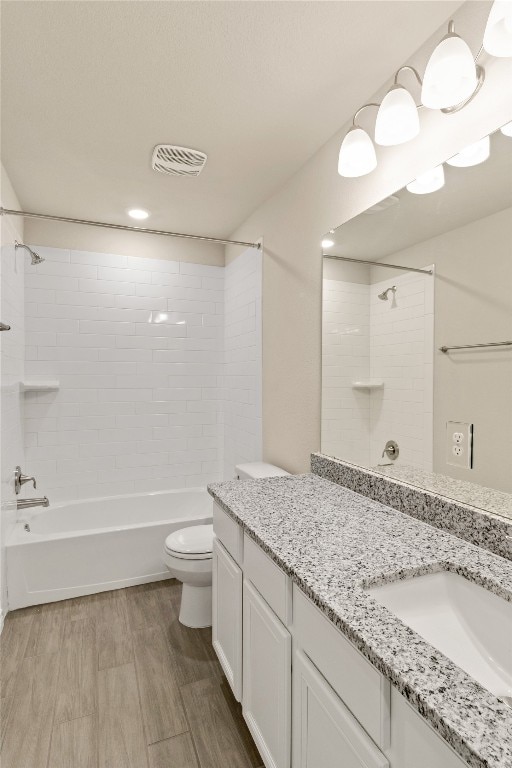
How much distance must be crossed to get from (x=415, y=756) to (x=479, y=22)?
1821mm

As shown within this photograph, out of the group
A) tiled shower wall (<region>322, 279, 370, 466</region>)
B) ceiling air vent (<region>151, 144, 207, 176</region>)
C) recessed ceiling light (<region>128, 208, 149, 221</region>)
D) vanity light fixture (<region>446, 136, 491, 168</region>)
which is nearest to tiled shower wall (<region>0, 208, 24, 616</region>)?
recessed ceiling light (<region>128, 208, 149, 221</region>)

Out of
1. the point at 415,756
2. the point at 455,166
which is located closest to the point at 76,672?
the point at 415,756

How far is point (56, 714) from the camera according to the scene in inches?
63.6

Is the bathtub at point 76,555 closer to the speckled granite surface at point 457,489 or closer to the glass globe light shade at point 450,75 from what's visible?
the speckled granite surface at point 457,489

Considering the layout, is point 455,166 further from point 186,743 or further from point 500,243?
point 186,743

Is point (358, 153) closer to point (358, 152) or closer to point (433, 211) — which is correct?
point (358, 152)

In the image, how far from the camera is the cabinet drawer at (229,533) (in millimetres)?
1466

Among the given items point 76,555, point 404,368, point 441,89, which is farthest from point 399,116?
point 76,555

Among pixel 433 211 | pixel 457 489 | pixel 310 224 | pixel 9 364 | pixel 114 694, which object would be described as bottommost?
pixel 114 694

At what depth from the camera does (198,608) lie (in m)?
2.19

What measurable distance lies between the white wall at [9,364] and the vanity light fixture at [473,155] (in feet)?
7.22

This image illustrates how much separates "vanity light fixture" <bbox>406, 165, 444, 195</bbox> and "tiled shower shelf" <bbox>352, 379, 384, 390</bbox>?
2.32ft

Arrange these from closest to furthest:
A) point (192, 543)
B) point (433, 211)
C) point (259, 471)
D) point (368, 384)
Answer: point (433, 211) < point (368, 384) < point (192, 543) < point (259, 471)

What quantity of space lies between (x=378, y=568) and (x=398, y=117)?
4.45ft
